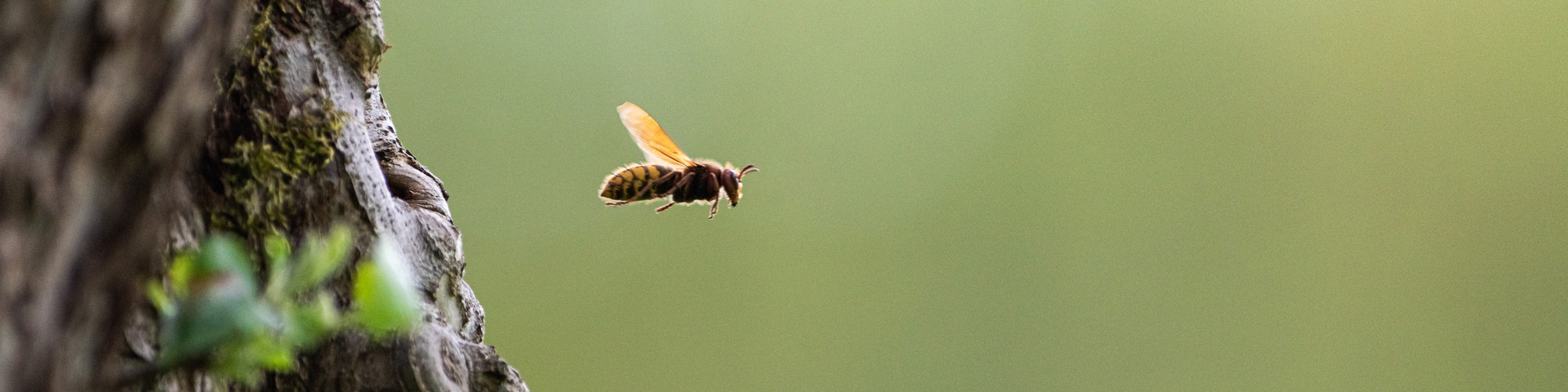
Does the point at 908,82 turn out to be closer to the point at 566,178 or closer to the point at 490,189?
the point at 566,178

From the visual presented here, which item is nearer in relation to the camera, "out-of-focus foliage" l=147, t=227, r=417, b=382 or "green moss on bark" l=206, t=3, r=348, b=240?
"out-of-focus foliage" l=147, t=227, r=417, b=382

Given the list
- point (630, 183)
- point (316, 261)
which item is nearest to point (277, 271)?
point (316, 261)

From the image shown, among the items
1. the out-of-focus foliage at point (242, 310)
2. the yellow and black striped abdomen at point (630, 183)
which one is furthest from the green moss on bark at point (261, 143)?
the yellow and black striped abdomen at point (630, 183)

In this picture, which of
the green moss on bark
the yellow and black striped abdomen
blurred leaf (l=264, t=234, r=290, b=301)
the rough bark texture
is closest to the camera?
the rough bark texture

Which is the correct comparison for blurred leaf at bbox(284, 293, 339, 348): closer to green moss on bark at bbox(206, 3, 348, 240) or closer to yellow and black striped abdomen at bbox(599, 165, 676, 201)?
green moss on bark at bbox(206, 3, 348, 240)

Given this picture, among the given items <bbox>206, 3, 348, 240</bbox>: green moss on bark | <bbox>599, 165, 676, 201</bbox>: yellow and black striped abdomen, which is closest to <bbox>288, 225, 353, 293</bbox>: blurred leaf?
<bbox>206, 3, 348, 240</bbox>: green moss on bark

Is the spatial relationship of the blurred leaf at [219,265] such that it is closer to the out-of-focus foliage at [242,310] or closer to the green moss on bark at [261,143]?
the out-of-focus foliage at [242,310]

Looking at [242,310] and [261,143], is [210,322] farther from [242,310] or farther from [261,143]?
[261,143]
